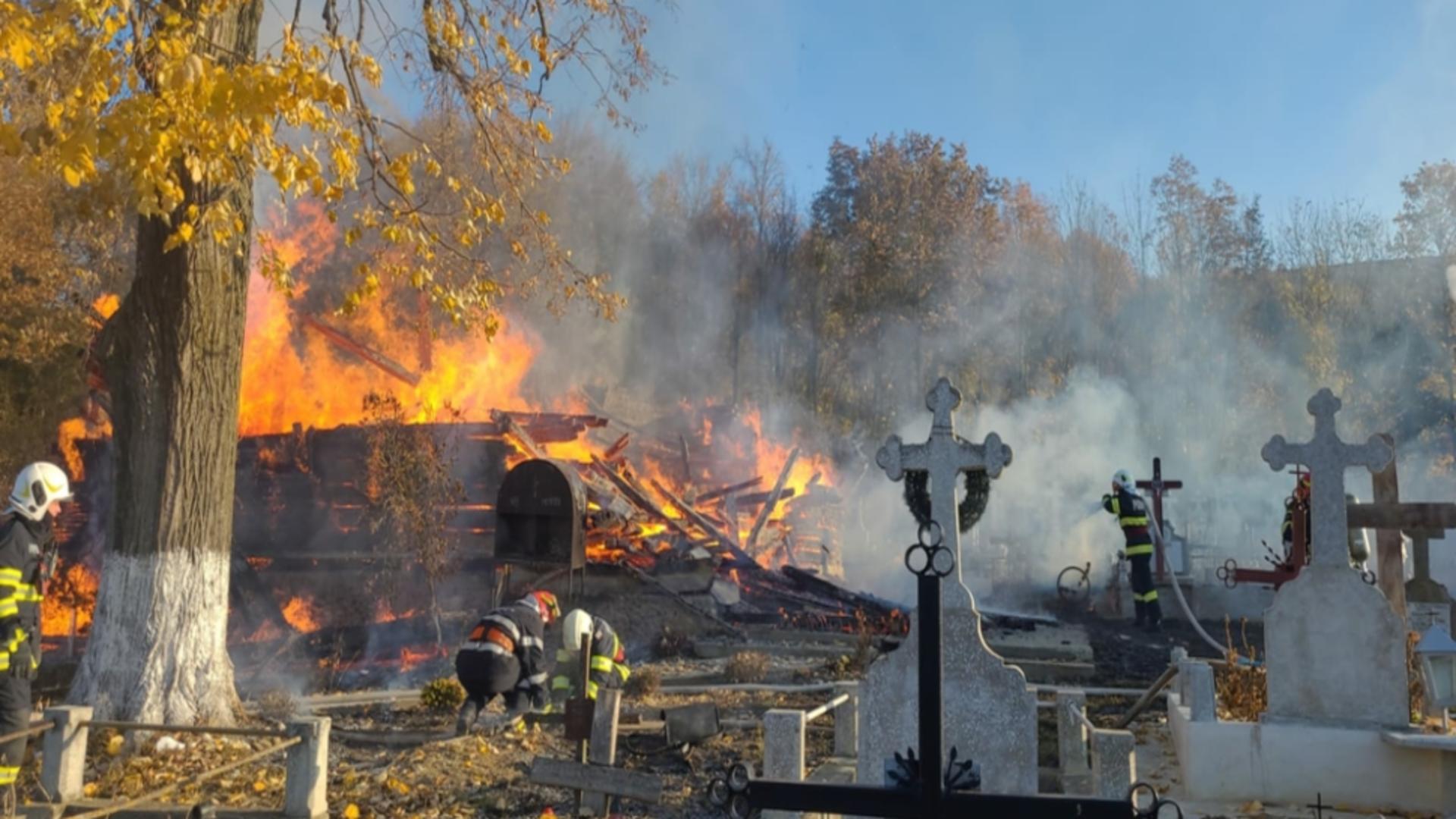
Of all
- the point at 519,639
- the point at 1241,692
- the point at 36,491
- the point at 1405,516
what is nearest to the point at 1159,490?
the point at 1405,516

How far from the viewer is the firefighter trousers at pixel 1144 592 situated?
16.9m

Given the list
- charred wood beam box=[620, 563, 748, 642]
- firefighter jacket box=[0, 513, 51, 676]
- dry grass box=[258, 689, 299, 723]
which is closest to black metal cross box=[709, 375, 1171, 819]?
firefighter jacket box=[0, 513, 51, 676]

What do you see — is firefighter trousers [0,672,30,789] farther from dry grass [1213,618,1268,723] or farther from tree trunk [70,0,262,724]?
dry grass [1213,618,1268,723]

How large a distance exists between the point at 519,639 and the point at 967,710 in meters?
5.10

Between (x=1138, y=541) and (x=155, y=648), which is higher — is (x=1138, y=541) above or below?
above

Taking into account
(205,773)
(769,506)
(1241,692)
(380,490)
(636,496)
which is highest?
(769,506)

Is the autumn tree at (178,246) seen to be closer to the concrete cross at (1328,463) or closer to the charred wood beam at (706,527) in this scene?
the concrete cross at (1328,463)

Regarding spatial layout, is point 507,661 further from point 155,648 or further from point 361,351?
point 361,351

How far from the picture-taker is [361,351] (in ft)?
73.6

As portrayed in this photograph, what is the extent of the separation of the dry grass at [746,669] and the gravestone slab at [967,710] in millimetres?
6525

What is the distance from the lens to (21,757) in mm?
6938

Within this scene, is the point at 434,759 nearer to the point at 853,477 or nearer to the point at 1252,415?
the point at 853,477

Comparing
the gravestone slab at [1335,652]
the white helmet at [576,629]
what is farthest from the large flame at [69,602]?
the gravestone slab at [1335,652]

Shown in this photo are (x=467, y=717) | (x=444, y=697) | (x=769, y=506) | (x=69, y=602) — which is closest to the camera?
(x=467, y=717)
